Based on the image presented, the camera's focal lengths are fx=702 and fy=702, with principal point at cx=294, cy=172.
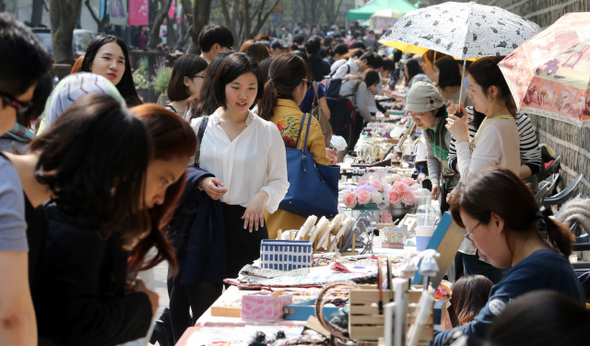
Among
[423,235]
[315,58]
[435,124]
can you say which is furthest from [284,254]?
[315,58]

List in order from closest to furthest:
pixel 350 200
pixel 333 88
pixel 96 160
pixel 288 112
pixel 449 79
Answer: pixel 96 160, pixel 288 112, pixel 350 200, pixel 449 79, pixel 333 88

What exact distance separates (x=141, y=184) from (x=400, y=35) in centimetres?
422

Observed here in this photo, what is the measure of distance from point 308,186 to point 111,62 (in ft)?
4.72

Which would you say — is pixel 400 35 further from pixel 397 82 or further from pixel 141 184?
pixel 397 82

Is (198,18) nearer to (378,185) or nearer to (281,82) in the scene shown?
(281,82)

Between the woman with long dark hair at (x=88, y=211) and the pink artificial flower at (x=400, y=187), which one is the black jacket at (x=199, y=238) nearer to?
the pink artificial flower at (x=400, y=187)

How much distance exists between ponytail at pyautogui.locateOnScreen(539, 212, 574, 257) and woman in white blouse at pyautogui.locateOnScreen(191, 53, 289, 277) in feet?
5.41

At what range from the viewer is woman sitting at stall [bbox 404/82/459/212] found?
16.2 feet

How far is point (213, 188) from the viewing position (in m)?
3.62

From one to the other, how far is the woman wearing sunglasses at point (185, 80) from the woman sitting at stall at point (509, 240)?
9.69 ft

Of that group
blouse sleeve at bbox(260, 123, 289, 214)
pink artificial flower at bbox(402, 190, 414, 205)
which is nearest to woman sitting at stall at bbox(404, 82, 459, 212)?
pink artificial flower at bbox(402, 190, 414, 205)

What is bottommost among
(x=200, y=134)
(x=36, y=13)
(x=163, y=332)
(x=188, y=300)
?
(x=163, y=332)

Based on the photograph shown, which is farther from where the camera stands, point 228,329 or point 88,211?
point 228,329

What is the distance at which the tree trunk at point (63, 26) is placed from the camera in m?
12.6
